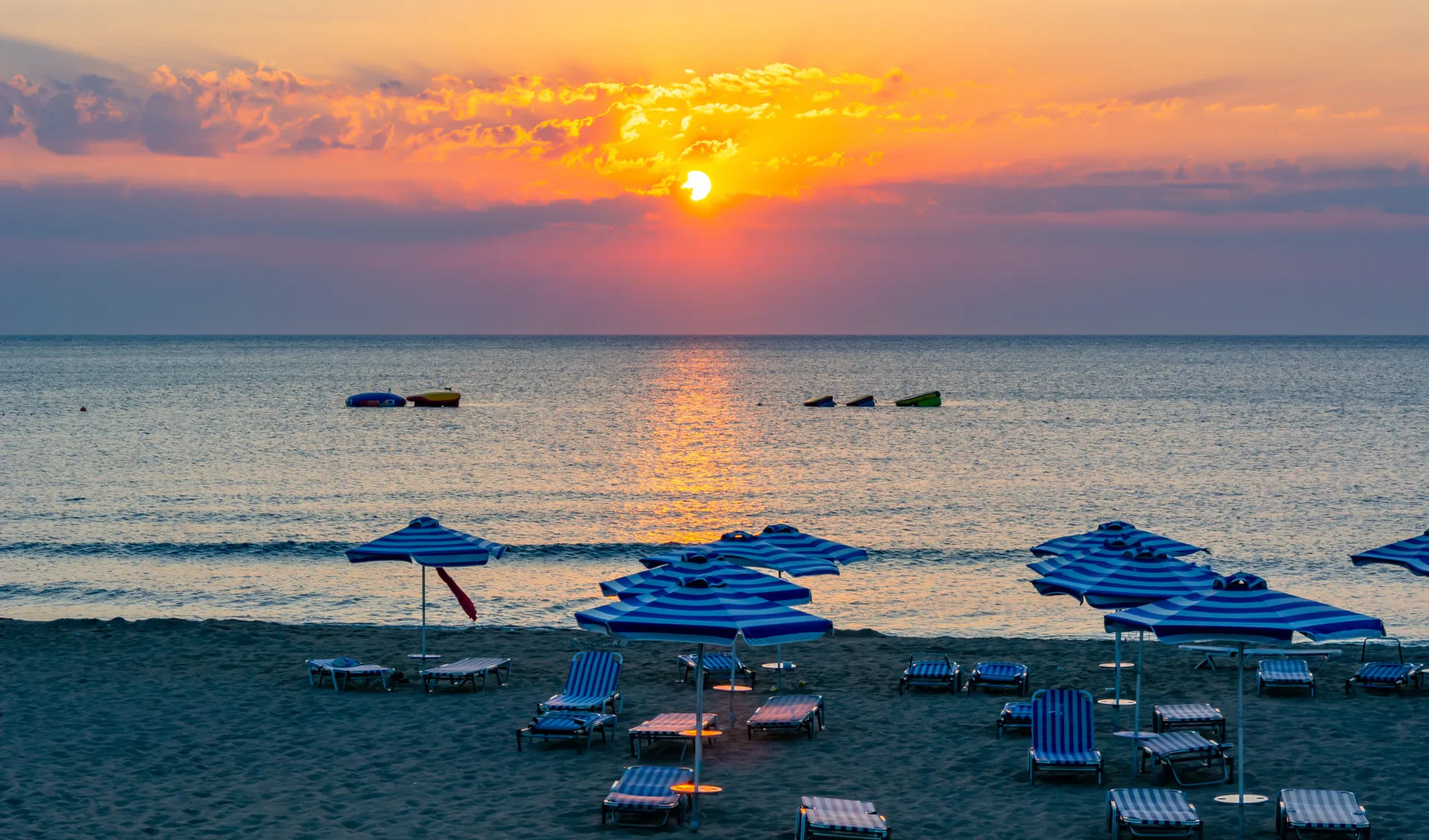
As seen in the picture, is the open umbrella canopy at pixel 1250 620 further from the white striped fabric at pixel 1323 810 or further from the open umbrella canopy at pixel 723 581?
the open umbrella canopy at pixel 723 581

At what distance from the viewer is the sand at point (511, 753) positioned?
11469mm

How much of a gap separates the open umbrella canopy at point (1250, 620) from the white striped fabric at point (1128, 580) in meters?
2.50

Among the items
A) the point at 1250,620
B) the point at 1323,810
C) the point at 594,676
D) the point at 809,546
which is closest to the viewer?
Answer: the point at 1250,620

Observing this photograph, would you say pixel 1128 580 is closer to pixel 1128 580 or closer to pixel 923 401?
pixel 1128 580

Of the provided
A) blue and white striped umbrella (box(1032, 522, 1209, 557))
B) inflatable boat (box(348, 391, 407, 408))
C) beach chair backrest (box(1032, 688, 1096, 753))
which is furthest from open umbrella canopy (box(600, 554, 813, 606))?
inflatable boat (box(348, 391, 407, 408))

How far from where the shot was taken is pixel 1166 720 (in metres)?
14.1

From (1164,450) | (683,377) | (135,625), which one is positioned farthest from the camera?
(683,377)

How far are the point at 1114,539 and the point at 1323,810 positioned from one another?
6.57 metres

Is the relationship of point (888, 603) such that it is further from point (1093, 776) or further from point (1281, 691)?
point (1093, 776)

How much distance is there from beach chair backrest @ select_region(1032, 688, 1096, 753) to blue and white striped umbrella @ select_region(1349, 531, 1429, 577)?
17.3 feet

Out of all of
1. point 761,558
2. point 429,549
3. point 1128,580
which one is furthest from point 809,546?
point 1128,580

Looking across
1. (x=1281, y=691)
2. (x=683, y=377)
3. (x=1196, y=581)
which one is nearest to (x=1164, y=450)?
(x=1281, y=691)

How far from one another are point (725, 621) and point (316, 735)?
6.40 meters

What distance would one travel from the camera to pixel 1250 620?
9758mm
